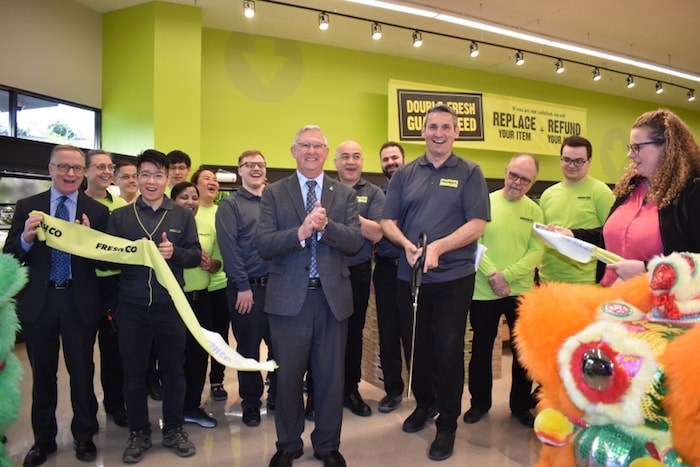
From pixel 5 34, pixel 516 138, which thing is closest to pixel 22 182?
pixel 5 34

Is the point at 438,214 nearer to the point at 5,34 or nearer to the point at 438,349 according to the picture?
the point at 438,349

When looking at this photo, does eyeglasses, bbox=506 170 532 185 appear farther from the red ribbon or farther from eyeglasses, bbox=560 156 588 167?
the red ribbon

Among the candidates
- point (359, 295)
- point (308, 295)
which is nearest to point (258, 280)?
point (359, 295)

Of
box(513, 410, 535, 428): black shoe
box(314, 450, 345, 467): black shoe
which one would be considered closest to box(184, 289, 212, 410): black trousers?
box(314, 450, 345, 467): black shoe

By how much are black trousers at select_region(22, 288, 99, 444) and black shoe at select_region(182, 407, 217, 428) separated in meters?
0.63

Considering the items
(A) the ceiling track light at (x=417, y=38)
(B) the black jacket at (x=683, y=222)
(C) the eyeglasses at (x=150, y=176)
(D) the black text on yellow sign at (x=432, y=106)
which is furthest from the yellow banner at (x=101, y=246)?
(D) the black text on yellow sign at (x=432, y=106)

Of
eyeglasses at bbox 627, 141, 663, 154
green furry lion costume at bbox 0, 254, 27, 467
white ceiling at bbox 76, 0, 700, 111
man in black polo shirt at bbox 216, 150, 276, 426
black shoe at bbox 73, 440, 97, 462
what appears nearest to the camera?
green furry lion costume at bbox 0, 254, 27, 467

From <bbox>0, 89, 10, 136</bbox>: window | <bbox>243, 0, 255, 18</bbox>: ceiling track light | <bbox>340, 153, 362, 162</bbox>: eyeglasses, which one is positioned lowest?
<bbox>340, 153, 362, 162</bbox>: eyeglasses

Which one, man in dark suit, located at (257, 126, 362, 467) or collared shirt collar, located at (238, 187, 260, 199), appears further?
collared shirt collar, located at (238, 187, 260, 199)

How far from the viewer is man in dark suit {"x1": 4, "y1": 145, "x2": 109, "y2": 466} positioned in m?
2.74

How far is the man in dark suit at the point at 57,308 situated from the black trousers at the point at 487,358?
229 centimetres

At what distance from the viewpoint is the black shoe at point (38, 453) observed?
2.79 metres

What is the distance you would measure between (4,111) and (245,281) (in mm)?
4385

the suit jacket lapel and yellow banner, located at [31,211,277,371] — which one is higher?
the suit jacket lapel
